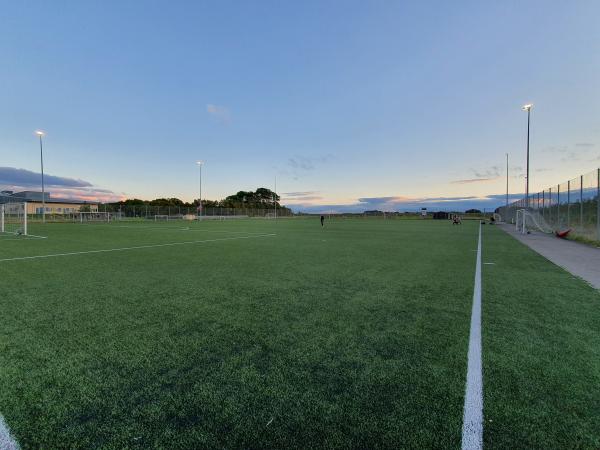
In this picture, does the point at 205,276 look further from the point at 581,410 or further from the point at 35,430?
the point at 581,410

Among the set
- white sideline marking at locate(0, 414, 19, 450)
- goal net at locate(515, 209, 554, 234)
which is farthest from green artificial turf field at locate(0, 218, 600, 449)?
goal net at locate(515, 209, 554, 234)

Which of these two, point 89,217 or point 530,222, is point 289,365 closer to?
point 530,222

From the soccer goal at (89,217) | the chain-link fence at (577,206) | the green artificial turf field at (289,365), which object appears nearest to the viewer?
the green artificial turf field at (289,365)

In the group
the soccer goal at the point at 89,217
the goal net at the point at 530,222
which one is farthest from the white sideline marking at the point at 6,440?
the soccer goal at the point at 89,217


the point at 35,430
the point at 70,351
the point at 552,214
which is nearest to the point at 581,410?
the point at 35,430

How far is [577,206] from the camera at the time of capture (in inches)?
631

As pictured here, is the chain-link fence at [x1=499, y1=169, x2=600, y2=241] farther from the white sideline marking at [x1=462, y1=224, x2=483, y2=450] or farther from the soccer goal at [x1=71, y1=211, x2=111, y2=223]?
the soccer goal at [x1=71, y1=211, x2=111, y2=223]

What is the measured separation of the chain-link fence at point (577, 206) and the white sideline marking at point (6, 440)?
18.1 m

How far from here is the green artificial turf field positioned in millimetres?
1938

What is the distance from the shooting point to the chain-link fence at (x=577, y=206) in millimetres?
13877

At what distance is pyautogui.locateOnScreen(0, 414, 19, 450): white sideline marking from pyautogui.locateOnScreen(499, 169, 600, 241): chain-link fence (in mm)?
18123

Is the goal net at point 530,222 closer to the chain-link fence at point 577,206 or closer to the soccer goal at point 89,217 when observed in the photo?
the chain-link fence at point 577,206

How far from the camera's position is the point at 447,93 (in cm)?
2403

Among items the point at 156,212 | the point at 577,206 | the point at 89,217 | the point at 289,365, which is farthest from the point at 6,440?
the point at 156,212
